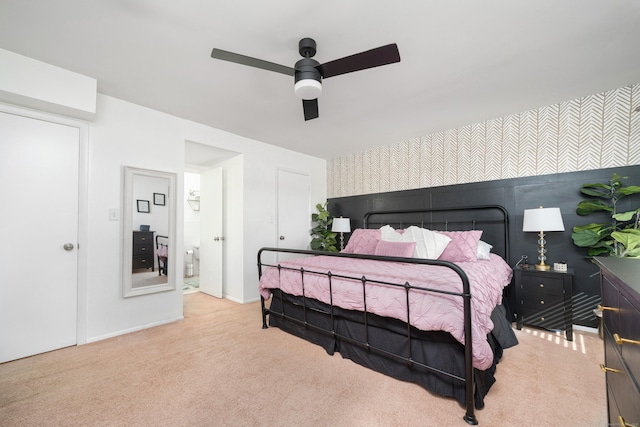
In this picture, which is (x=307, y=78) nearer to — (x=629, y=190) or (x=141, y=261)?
(x=141, y=261)

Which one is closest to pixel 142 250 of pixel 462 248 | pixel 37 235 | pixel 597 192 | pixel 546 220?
pixel 37 235

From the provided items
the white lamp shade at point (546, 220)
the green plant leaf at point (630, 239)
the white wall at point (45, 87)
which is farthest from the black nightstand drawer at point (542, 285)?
the white wall at point (45, 87)

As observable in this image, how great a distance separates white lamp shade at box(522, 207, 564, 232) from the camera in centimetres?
266

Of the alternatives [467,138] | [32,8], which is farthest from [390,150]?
[32,8]

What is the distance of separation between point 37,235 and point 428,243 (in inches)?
152

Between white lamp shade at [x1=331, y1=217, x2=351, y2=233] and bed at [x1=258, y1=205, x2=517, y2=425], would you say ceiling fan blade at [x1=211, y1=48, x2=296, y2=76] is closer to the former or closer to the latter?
bed at [x1=258, y1=205, x2=517, y2=425]

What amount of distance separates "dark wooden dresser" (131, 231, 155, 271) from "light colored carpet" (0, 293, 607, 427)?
0.77 metres

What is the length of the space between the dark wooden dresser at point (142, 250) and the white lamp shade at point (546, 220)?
4.14 metres

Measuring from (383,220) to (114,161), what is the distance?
3.64 meters

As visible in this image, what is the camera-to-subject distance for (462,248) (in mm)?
2969

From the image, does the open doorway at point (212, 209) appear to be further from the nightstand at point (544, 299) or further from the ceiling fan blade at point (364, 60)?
the nightstand at point (544, 299)

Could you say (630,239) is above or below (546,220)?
below

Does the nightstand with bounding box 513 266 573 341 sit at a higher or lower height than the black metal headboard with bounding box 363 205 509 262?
lower

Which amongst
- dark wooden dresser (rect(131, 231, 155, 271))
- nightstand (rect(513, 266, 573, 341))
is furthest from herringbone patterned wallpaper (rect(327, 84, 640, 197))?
dark wooden dresser (rect(131, 231, 155, 271))
